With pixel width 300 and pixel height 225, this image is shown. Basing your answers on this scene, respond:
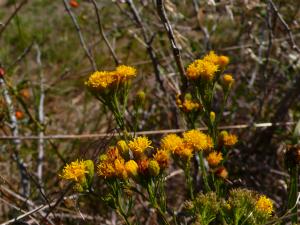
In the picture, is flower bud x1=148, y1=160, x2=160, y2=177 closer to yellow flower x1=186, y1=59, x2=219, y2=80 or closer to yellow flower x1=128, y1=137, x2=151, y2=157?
yellow flower x1=128, y1=137, x2=151, y2=157

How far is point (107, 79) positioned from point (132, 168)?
0.36 metres

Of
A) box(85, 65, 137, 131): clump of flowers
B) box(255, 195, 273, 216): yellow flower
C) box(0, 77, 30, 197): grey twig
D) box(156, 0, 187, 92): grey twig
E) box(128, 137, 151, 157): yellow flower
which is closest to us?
box(255, 195, 273, 216): yellow flower

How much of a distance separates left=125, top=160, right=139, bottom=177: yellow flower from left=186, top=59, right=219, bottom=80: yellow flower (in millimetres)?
414

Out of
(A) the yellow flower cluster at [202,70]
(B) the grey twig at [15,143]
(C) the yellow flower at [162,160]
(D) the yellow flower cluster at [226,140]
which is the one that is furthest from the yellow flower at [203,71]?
(B) the grey twig at [15,143]

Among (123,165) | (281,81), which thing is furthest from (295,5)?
(123,165)

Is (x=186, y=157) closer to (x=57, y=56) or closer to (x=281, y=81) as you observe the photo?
(x=281, y=81)

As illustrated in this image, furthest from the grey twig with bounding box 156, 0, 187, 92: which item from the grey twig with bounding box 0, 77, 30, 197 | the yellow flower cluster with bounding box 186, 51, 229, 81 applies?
the grey twig with bounding box 0, 77, 30, 197

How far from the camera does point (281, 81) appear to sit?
124 inches

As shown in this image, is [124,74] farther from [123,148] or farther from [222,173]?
[222,173]

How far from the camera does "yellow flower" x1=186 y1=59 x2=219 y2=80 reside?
5.46ft

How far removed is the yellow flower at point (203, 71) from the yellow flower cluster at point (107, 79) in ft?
0.69

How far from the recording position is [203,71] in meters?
1.67

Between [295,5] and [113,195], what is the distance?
201cm

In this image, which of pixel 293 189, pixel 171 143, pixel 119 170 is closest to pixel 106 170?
pixel 119 170
